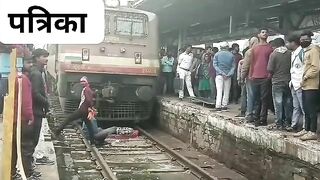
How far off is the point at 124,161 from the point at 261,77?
112 inches

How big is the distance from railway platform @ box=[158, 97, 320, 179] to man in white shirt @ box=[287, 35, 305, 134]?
32 cm

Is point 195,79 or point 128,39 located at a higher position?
point 128,39

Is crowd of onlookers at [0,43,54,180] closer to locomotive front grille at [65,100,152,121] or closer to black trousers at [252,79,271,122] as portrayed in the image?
black trousers at [252,79,271,122]

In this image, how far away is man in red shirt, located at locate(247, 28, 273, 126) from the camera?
7309mm

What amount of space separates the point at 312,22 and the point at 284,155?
19.2ft

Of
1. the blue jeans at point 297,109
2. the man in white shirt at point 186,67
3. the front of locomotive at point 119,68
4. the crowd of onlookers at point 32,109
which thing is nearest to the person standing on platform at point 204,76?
the man in white shirt at point 186,67

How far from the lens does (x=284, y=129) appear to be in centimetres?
673

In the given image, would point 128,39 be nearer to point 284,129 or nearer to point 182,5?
point 182,5

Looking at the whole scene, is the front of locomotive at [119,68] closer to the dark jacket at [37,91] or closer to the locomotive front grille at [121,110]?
the locomotive front grille at [121,110]

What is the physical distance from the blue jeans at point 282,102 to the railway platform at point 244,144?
0.95 feet

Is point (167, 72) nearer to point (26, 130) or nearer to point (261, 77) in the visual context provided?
point (261, 77)

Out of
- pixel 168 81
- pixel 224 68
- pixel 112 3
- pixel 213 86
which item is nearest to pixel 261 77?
pixel 224 68

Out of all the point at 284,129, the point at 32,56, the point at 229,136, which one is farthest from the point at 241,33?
the point at 32,56

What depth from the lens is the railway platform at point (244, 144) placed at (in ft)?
18.6
